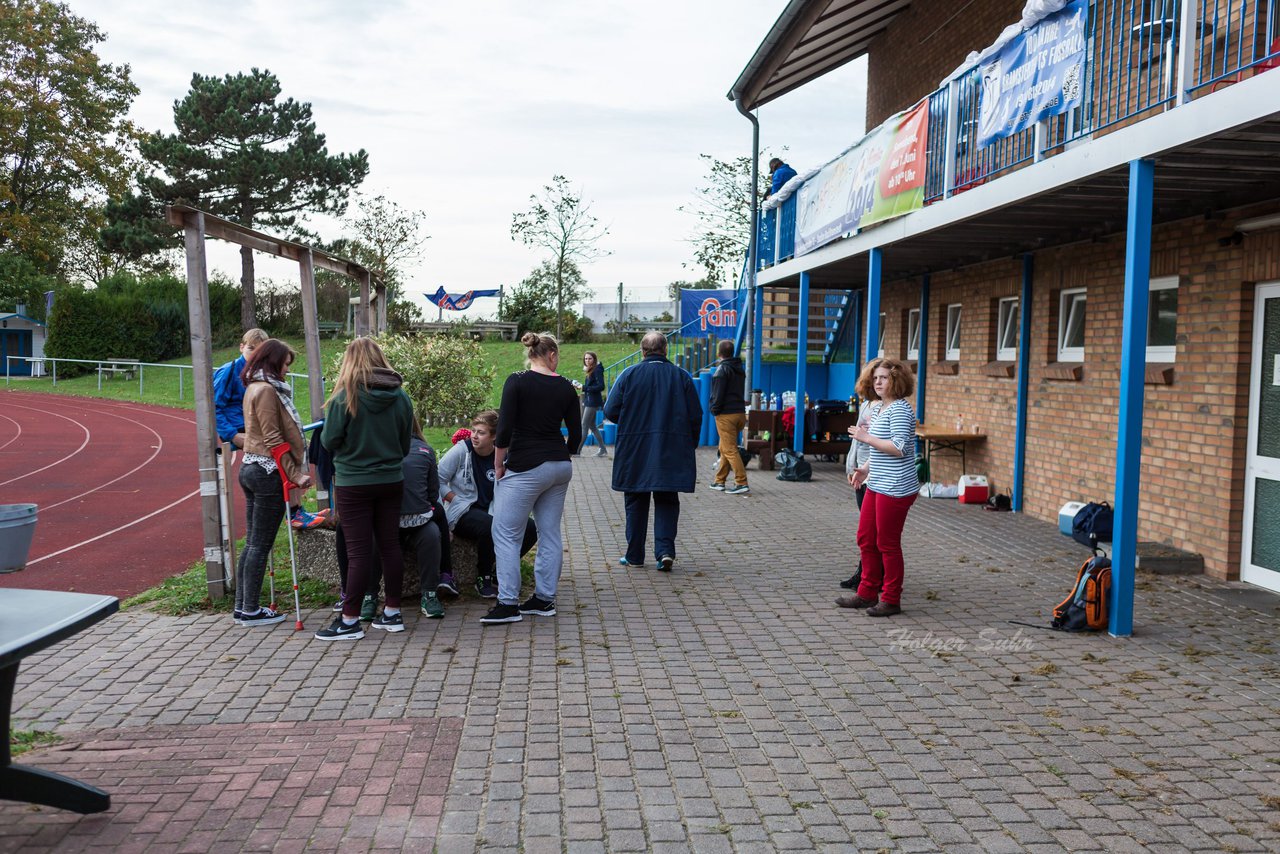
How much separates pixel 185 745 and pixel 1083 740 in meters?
3.81

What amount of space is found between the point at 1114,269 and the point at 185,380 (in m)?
33.9

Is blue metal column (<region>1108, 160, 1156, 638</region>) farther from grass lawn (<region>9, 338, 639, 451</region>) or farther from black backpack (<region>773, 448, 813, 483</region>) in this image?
grass lawn (<region>9, 338, 639, 451</region>)

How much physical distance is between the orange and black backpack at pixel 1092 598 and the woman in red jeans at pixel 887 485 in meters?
1.07

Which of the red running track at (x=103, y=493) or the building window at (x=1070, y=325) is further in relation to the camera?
the building window at (x=1070, y=325)

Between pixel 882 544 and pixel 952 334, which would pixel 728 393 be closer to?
pixel 952 334

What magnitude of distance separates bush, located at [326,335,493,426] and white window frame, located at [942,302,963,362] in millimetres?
8819

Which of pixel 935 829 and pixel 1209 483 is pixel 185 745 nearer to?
pixel 935 829

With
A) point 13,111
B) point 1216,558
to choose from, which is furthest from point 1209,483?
point 13,111

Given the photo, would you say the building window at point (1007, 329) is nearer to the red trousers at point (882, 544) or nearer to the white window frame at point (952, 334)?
the white window frame at point (952, 334)

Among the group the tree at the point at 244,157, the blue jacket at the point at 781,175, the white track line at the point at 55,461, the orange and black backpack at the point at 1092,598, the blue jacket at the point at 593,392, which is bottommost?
the white track line at the point at 55,461

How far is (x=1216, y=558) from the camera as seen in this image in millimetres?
8625

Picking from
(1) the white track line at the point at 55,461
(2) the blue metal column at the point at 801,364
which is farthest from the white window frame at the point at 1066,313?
(1) the white track line at the point at 55,461

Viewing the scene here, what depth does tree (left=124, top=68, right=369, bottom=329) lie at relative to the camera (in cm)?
4072

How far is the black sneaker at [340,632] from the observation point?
6480 mm
